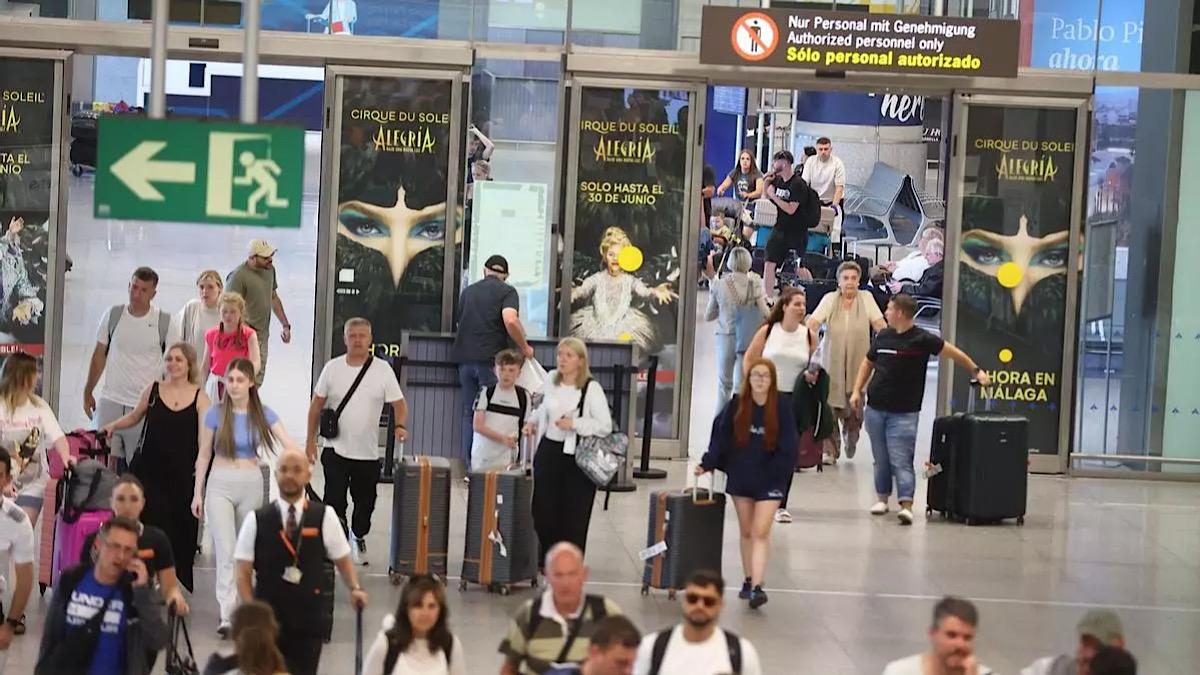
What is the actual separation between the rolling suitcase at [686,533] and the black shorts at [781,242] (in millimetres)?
12725

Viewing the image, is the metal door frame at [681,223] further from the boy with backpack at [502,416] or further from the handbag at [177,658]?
the handbag at [177,658]

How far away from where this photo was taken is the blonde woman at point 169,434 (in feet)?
37.5

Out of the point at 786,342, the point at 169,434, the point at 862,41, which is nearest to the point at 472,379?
the point at 786,342

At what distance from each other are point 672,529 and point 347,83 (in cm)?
668

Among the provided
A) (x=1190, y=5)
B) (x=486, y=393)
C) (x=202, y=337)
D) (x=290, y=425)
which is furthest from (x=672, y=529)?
Result: (x=1190, y=5)

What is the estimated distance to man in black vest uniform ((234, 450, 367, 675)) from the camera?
29.6 feet

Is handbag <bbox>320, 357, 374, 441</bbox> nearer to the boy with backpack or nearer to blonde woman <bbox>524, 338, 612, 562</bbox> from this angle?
the boy with backpack

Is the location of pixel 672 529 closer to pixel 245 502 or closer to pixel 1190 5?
pixel 245 502

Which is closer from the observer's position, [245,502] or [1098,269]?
[245,502]

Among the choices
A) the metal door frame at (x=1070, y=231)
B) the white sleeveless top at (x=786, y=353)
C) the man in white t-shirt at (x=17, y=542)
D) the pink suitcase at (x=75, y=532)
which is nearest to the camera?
the man in white t-shirt at (x=17, y=542)

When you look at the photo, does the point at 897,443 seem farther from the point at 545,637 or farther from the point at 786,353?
the point at 545,637

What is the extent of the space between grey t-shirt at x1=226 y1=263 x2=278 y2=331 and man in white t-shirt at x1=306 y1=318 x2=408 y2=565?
12.8ft

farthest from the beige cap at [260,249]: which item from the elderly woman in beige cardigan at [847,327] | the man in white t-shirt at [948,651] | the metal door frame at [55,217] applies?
the man in white t-shirt at [948,651]

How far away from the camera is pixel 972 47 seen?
17.1 meters
